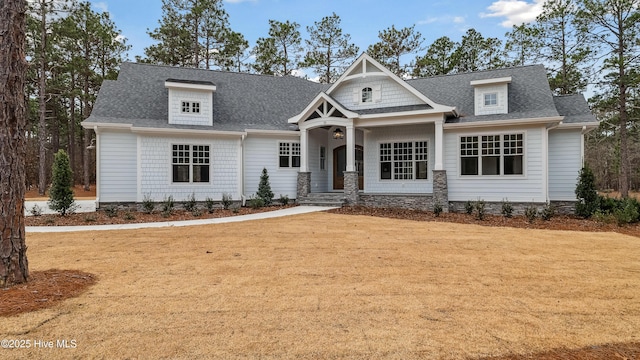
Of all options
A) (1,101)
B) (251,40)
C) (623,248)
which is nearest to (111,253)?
(1,101)

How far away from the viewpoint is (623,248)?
23.5 feet

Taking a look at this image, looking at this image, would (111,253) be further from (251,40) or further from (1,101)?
(251,40)

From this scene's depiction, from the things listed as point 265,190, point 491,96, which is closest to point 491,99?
point 491,96

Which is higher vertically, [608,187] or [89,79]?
[89,79]

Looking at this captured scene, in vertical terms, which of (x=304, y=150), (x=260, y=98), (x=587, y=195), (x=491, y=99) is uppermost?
(x=260, y=98)

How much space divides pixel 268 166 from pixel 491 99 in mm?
9576

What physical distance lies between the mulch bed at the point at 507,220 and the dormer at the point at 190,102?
696 centimetres

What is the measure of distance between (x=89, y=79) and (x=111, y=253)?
2692 centimetres

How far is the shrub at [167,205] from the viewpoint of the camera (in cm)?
1262

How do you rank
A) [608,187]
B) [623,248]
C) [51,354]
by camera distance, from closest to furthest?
[51,354]
[623,248]
[608,187]

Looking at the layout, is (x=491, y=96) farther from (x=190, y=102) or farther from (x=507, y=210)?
(x=190, y=102)

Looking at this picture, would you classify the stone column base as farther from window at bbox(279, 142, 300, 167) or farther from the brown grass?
the brown grass

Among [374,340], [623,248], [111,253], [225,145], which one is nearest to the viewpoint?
[374,340]

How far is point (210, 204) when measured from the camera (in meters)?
13.6
